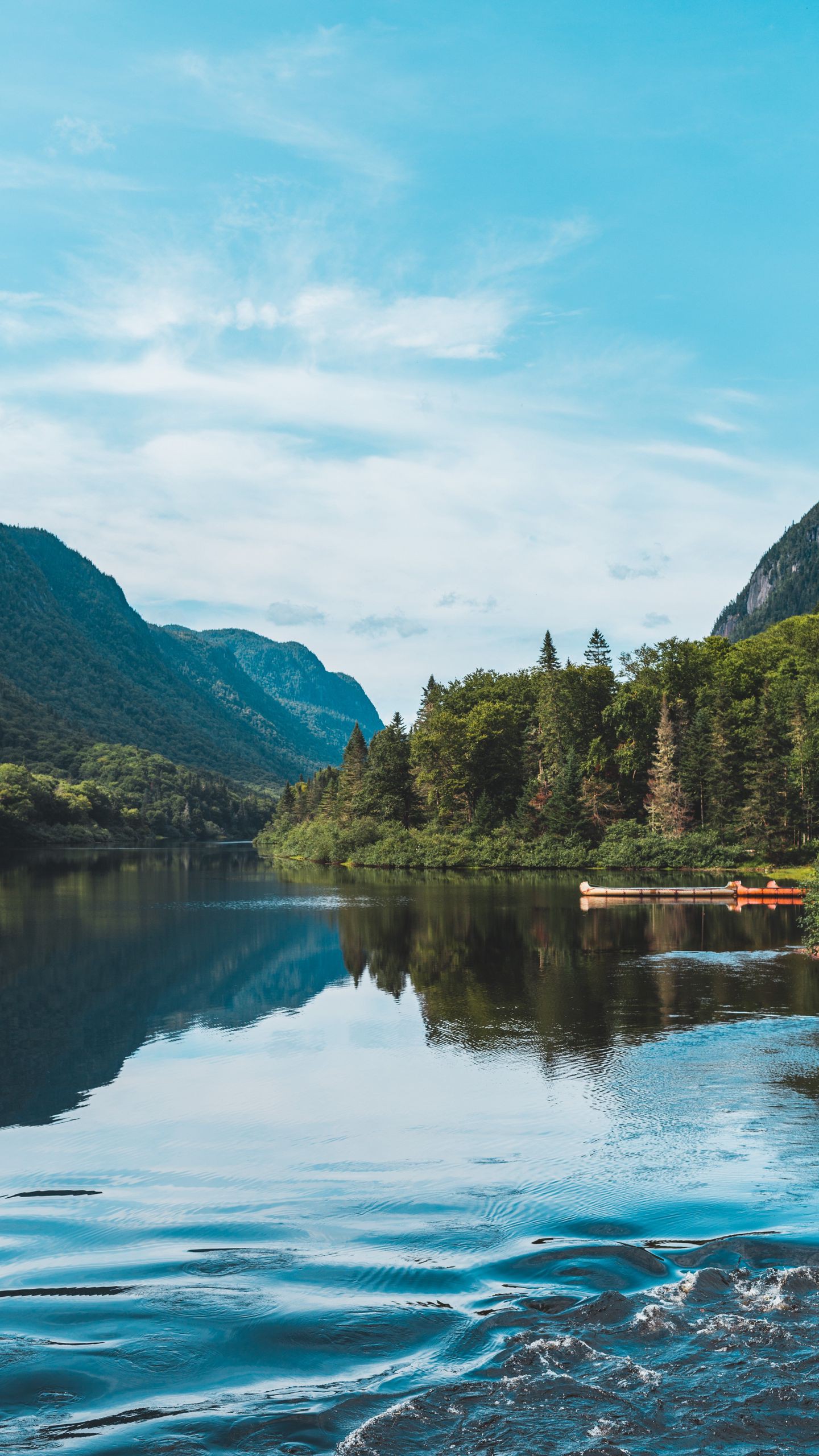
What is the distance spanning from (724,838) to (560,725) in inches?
760

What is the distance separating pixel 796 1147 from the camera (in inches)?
463

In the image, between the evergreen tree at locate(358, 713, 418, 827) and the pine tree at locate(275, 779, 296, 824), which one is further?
the pine tree at locate(275, 779, 296, 824)

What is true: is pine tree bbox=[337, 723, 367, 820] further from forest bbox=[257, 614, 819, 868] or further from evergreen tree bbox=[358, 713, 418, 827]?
evergreen tree bbox=[358, 713, 418, 827]

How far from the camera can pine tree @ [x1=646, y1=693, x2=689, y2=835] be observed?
7169 cm

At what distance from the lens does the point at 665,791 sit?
239 feet

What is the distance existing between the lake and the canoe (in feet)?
90.3

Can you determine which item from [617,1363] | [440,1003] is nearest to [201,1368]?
[617,1363]

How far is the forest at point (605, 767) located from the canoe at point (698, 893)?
1517 centimetres

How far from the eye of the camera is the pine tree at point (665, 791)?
235ft

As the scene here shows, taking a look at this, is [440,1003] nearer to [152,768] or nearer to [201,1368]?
[201,1368]

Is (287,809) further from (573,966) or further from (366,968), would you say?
(573,966)

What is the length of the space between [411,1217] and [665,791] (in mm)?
65829

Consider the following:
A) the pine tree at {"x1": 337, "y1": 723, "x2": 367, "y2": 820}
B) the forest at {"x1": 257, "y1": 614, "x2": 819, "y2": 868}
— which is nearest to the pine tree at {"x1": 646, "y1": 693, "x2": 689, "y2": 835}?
the forest at {"x1": 257, "y1": 614, "x2": 819, "y2": 868}

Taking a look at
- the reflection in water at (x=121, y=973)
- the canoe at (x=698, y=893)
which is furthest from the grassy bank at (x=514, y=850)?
the reflection in water at (x=121, y=973)
